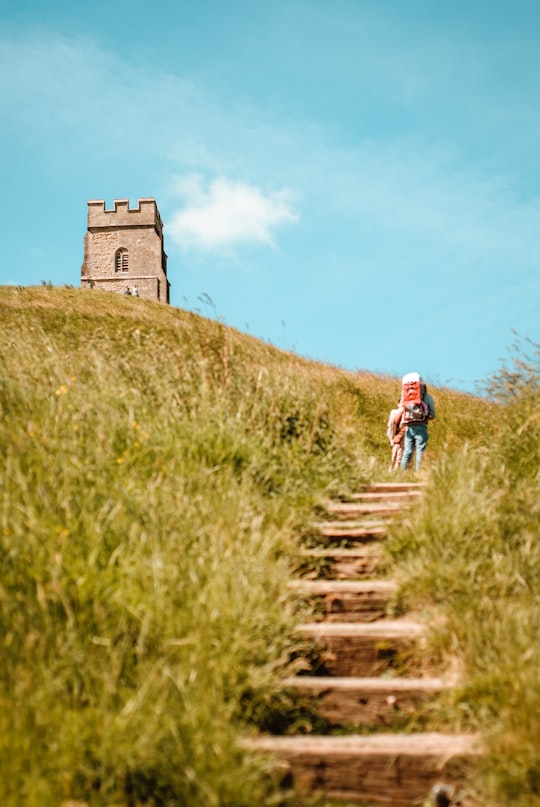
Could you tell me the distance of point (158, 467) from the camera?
541cm

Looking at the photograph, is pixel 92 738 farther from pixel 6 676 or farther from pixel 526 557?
pixel 526 557

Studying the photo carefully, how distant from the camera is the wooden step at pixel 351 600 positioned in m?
4.73

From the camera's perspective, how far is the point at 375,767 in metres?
3.31

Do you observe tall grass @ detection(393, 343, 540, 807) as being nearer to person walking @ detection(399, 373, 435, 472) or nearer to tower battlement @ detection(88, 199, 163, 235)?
person walking @ detection(399, 373, 435, 472)

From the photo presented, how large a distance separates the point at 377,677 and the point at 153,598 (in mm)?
1479

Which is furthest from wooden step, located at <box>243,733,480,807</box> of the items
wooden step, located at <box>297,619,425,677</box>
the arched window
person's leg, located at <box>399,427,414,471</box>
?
the arched window

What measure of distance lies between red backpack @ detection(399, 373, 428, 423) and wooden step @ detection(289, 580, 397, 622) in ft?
19.8

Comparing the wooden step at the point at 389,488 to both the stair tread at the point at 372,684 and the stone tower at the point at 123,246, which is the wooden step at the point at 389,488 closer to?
the stair tread at the point at 372,684

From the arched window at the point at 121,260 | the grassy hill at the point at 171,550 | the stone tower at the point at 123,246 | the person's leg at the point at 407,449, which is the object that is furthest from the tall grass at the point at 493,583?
the arched window at the point at 121,260

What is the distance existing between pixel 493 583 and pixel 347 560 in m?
1.29

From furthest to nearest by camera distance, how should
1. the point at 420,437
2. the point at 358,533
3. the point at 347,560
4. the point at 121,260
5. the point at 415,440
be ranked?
the point at 121,260, the point at 415,440, the point at 420,437, the point at 358,533, the point at 347,560

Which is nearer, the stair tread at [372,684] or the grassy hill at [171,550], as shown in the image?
the grassy hill at [171,550]

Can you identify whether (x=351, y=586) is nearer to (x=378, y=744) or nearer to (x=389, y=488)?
(x=378, y=744)

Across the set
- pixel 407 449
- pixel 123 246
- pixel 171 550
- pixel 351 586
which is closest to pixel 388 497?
pixel 351 586
